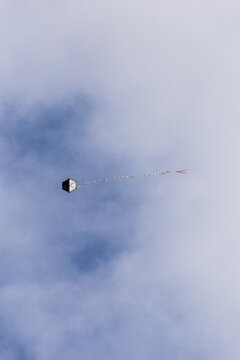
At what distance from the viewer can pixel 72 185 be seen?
6247cm

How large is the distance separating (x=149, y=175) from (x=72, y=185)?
19.0 metres

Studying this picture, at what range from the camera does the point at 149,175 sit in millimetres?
55406

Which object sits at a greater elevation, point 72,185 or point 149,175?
point 72,185

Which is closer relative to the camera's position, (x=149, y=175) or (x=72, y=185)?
(x=149, y=175)
